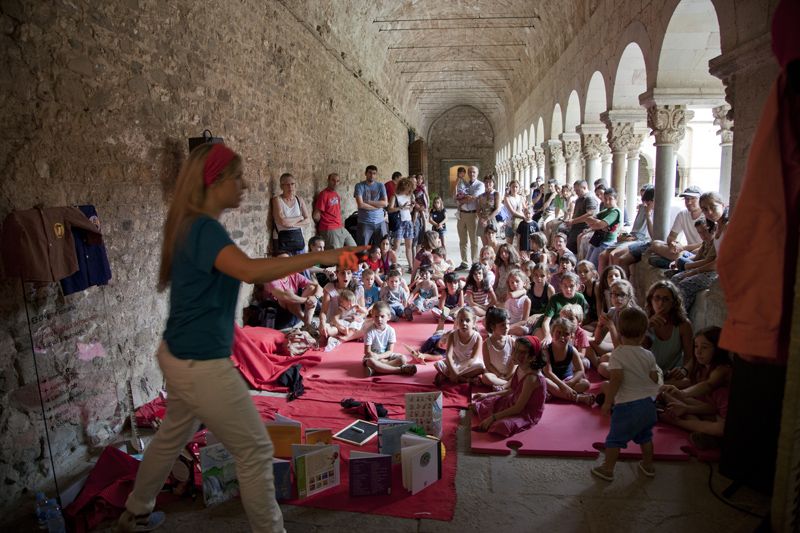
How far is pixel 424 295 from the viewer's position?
7766mm

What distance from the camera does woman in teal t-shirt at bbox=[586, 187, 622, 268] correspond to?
26.0 ft

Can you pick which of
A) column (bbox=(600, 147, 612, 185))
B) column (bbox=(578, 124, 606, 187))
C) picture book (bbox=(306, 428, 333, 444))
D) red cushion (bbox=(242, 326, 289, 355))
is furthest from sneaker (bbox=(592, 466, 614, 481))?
column (bbox=(578, 124, 606, 187))

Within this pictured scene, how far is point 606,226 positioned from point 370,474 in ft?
19.4

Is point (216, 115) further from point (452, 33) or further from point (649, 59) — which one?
point (452, 33)

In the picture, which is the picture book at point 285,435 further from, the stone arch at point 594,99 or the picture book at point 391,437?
the stone arch at point 594,99

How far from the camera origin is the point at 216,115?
5910 mm

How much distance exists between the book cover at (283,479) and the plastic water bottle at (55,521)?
40.7 inches

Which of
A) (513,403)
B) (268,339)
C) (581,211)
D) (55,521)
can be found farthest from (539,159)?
(55,521)

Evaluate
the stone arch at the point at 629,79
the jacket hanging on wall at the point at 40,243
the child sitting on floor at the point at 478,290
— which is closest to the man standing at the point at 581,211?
the stone arch at the point at 629,79

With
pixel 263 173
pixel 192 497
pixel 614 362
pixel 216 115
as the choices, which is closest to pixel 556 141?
pixel 263 173

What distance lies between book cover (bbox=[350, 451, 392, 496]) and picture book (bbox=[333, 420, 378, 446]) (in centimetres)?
65

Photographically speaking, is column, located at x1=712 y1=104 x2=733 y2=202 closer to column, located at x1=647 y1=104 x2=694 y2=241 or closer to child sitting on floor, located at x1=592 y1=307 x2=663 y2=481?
column, located at x1=647 y1=104 x2=694 y2=241

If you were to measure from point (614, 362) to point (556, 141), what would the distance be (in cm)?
1297

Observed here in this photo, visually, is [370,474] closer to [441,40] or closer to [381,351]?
[381,351]
